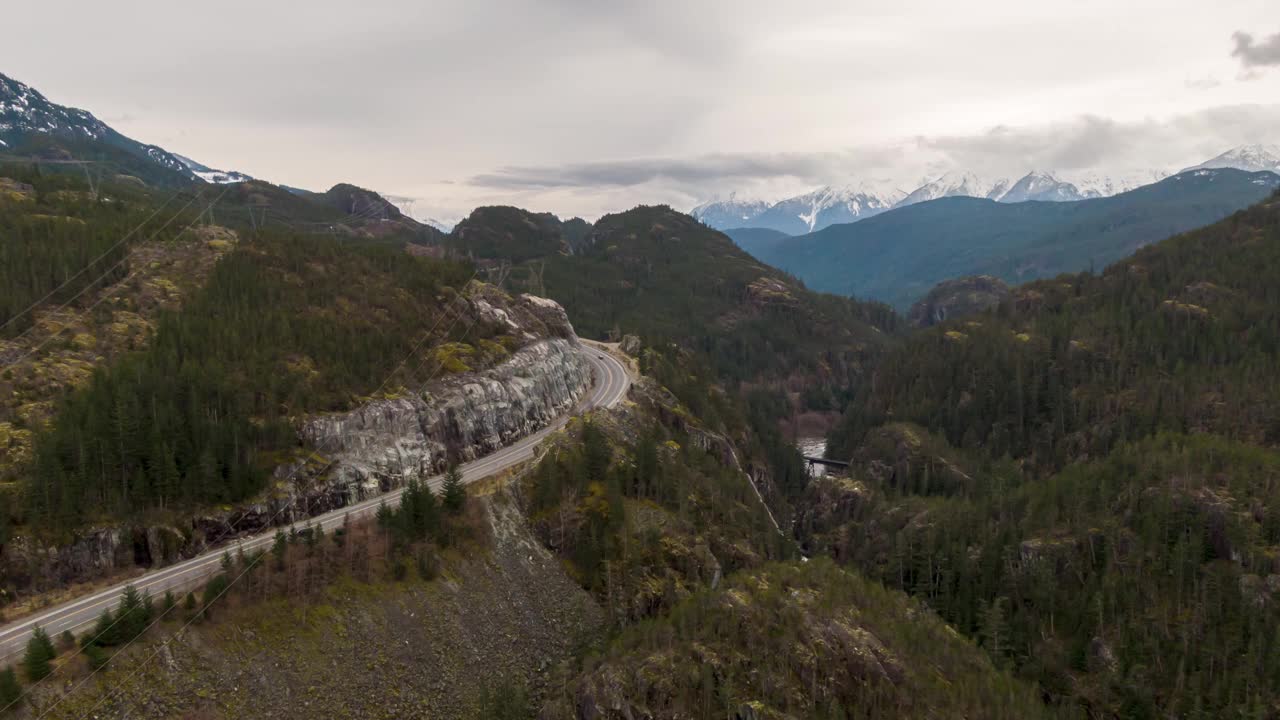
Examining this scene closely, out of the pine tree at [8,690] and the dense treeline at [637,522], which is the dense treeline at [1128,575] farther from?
the pine tree at [8,690]

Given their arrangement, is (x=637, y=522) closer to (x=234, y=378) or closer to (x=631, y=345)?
(x=234, y=378)

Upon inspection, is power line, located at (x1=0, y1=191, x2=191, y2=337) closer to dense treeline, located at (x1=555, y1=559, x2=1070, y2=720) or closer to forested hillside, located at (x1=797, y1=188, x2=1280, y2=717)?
dense treeline, located at (x1=555, y1=559, x2=1070, y2=720)

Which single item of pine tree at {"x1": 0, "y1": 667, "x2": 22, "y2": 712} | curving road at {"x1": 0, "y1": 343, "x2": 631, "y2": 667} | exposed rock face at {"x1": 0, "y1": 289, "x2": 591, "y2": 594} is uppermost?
exposed rock face at {"x1": 0, "y1": 289, "x2": 591, "y2": 594}

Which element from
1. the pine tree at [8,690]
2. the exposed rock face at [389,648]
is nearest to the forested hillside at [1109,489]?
the exposed rock face at [389,648]

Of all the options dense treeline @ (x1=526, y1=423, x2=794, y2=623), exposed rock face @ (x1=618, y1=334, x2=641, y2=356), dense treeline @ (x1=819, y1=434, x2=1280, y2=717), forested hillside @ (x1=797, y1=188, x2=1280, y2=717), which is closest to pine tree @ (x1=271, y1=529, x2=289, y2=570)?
dense treeline @ (x1=526, y1=423, x2=794, y2=623)

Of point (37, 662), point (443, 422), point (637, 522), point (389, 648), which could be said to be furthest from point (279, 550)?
point (637, 522)

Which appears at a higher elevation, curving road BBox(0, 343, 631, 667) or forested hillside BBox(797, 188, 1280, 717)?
curving road BBox(0, 343, 631, 667)
